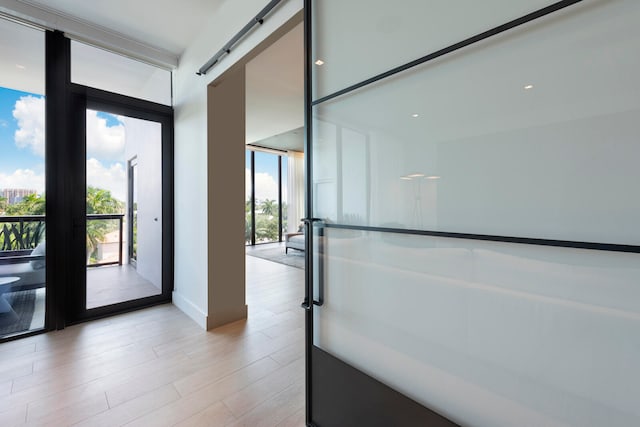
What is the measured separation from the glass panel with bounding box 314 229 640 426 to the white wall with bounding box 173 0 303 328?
6.44ft

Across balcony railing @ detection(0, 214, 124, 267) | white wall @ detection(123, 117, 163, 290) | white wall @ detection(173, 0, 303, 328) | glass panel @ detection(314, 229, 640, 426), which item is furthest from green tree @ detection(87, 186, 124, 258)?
glass panel @ detection(314, 229, 640, 426)

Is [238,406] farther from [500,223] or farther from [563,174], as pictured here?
[563,174]

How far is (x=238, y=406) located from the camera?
1.62 m

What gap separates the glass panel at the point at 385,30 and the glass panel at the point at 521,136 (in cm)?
8

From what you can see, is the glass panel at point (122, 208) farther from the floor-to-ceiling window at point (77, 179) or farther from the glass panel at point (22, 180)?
Answer: the glass panel at point (22, 180)

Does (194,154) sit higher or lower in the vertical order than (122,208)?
higher

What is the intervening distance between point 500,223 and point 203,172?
2.53 m

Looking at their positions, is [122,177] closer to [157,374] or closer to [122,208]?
[122,208]

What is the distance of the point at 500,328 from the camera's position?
0.85 meters

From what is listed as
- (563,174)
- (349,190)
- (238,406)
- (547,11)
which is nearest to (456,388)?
(563,174)

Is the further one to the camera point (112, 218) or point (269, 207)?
point (269, 207)

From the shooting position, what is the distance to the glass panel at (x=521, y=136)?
661 millimetres

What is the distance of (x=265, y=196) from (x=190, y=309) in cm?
607

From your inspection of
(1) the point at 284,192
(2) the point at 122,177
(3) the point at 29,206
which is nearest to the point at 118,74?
(2) the point at 122,177
